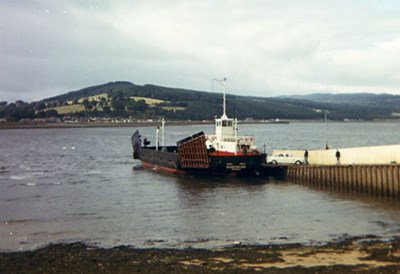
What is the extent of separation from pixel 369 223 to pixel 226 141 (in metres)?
26.0

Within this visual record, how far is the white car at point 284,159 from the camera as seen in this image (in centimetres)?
5007

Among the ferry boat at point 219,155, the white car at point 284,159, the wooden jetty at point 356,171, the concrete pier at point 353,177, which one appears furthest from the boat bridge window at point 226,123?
the concrete pier at point 353,177

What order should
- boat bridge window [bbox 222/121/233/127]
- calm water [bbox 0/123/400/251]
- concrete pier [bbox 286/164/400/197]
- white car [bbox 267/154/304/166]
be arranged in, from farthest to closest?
boat bridge window [bbox 222/121/233/127]
white car [bbox 267/154/304/166]
concrete pier [bbox 286/164/400/197]
calm water [bbox 0/123/400/251]

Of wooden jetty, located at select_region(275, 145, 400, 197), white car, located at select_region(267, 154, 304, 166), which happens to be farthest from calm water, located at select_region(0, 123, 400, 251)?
white car, located at select_region(267, 154, 304, 166)

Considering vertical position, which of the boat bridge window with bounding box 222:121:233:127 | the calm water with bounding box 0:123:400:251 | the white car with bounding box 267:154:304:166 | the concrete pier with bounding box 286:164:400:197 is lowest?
the calm water with bounding box 0:123:400:251

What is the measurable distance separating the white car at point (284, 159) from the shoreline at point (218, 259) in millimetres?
26470

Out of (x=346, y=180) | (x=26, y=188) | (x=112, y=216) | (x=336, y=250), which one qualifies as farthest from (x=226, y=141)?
(x=336, y=250)

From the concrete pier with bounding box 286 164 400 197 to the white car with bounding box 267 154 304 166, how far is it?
2.45 meters

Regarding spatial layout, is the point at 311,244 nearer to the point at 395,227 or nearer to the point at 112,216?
the point at 395,227

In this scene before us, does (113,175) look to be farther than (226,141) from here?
Yes

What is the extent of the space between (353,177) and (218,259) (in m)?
22.0

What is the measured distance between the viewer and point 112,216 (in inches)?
1235

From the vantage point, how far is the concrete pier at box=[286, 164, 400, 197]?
36.4m

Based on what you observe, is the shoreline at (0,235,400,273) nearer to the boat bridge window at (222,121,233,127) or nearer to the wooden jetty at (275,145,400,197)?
the wooden jetty at (275,145,400,197)
